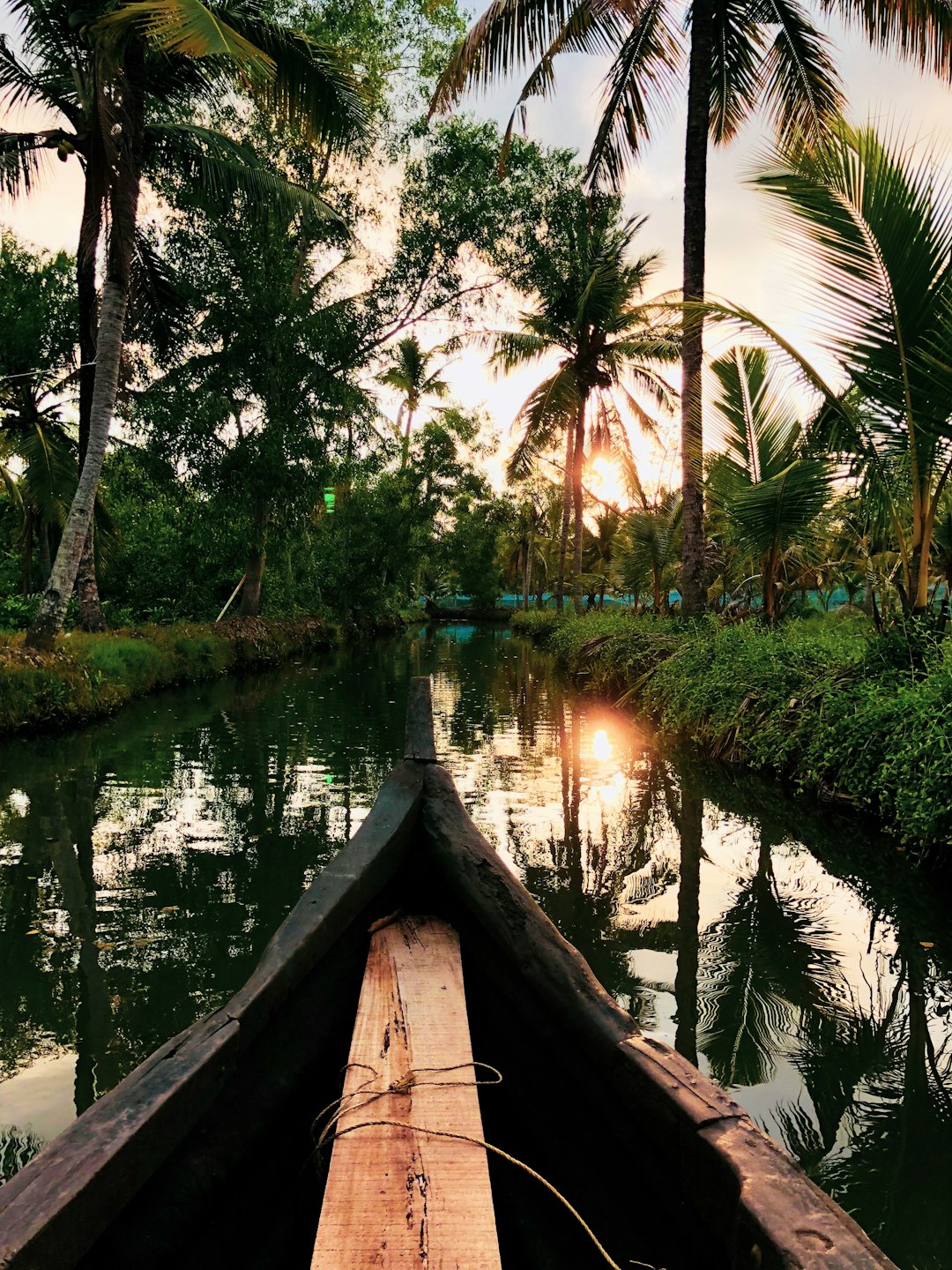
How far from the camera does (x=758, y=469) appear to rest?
10914 mm

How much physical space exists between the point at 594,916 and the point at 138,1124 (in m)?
3.12

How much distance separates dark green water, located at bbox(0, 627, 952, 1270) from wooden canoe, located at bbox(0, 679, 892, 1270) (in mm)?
823

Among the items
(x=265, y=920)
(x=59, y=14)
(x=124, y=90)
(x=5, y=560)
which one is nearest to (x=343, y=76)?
(x=124, y=90)

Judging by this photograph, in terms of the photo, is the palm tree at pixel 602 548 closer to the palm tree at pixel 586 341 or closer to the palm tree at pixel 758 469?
the palm tree at pixel 586 341

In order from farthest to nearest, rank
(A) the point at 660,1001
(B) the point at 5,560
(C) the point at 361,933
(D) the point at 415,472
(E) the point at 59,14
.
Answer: (D) the point at 415,472, (B) the point at 5,560, (E) the point at 59,14, (A) the point at 660,1001, (C) the point at 361,933

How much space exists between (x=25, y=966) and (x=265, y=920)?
3.43 feet

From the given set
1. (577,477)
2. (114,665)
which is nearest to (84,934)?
(114,665)

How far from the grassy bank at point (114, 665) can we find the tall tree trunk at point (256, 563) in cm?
55

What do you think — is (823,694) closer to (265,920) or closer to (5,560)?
(265,920)

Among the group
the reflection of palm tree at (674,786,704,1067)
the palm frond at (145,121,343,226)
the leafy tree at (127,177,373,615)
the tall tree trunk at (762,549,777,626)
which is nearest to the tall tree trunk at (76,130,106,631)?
the palm frond at (145,121,343,226)

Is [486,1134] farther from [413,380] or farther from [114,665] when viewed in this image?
[413,380]

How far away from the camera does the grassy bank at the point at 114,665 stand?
888 cm

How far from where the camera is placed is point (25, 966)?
3502 millimetres

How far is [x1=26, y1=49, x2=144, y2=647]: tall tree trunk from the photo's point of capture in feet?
31.2
